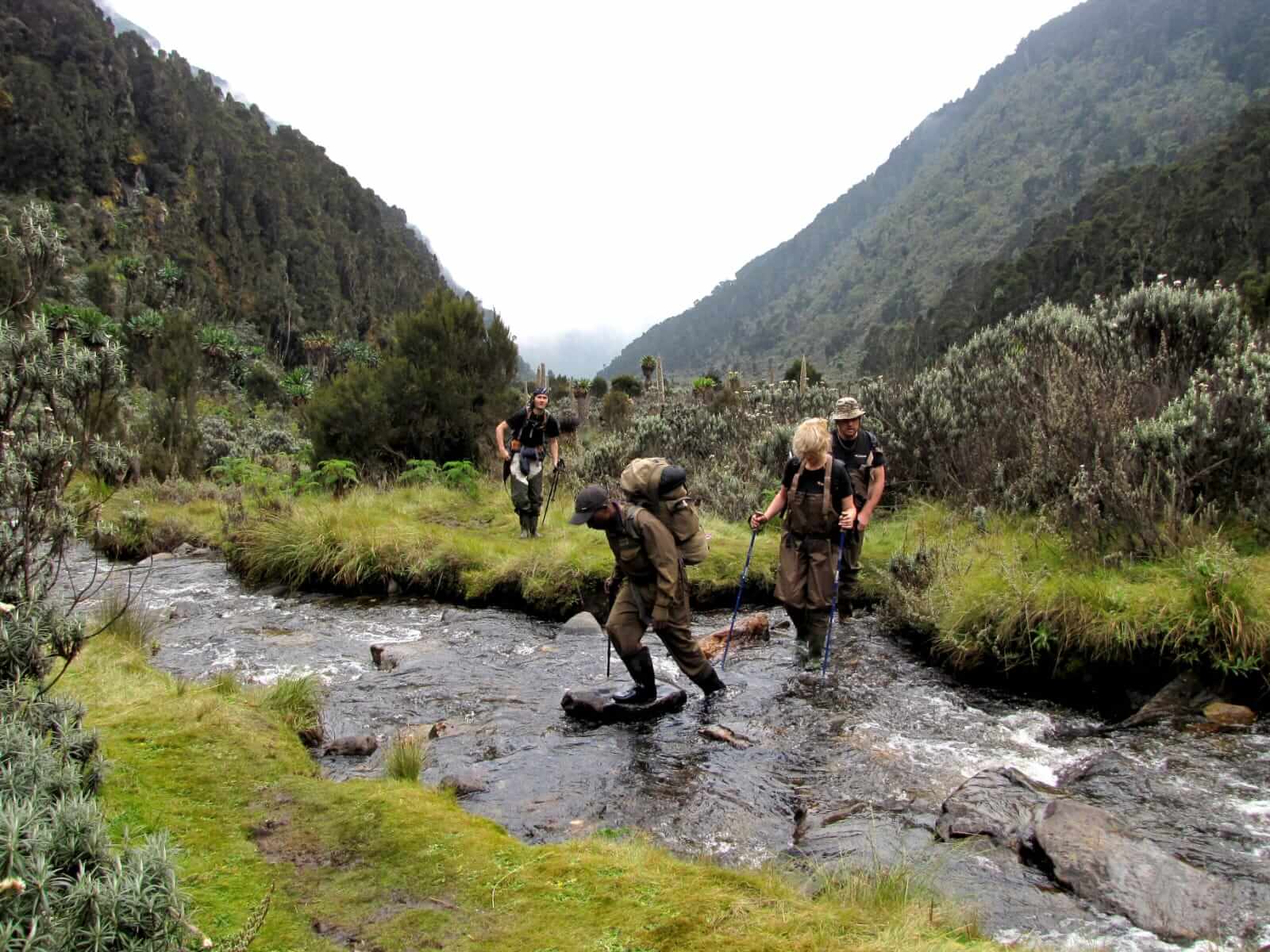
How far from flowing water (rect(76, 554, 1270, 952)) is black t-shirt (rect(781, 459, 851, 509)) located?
60.7 inches

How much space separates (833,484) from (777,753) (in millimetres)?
2366

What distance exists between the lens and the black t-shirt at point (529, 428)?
11.0m

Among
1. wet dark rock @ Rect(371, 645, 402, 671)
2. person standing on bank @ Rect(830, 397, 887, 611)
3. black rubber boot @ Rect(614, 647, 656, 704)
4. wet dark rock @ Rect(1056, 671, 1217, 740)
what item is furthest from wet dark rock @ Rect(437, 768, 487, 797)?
person standing on bank @ Rect(830, 397, 887, 611)

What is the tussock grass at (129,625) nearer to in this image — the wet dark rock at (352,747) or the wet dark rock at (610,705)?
the wet dark rock at (352,747)

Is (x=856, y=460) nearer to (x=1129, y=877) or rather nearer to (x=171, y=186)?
(x=1129, y=877)

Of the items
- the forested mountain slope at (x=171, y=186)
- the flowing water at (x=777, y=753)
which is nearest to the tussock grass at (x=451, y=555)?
the flowing water at (x=777, y=753)

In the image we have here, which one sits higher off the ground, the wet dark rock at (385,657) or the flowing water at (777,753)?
the wet dark rock at (385,657)

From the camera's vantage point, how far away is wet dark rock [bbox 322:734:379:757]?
5355 mm

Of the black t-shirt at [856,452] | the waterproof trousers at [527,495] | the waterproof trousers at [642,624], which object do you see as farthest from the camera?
the waterproof trousers at [527,495]

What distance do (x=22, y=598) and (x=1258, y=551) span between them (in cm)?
846

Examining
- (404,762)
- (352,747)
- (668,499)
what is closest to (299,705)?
(352,747)

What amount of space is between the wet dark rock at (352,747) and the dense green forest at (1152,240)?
35.9m

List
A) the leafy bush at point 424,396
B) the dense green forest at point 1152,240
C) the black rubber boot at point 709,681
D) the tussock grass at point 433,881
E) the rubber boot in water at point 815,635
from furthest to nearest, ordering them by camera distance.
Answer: the dense green forest at point 1152,240
the leafy bush at point 424,396
the rubber boot in water at point 815,635
the black rubber boot at point 709,681
the tussock grass at point 433,881

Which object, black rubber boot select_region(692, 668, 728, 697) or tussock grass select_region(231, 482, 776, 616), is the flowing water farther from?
tussock grass select_region(231, 482, 776, 616)
